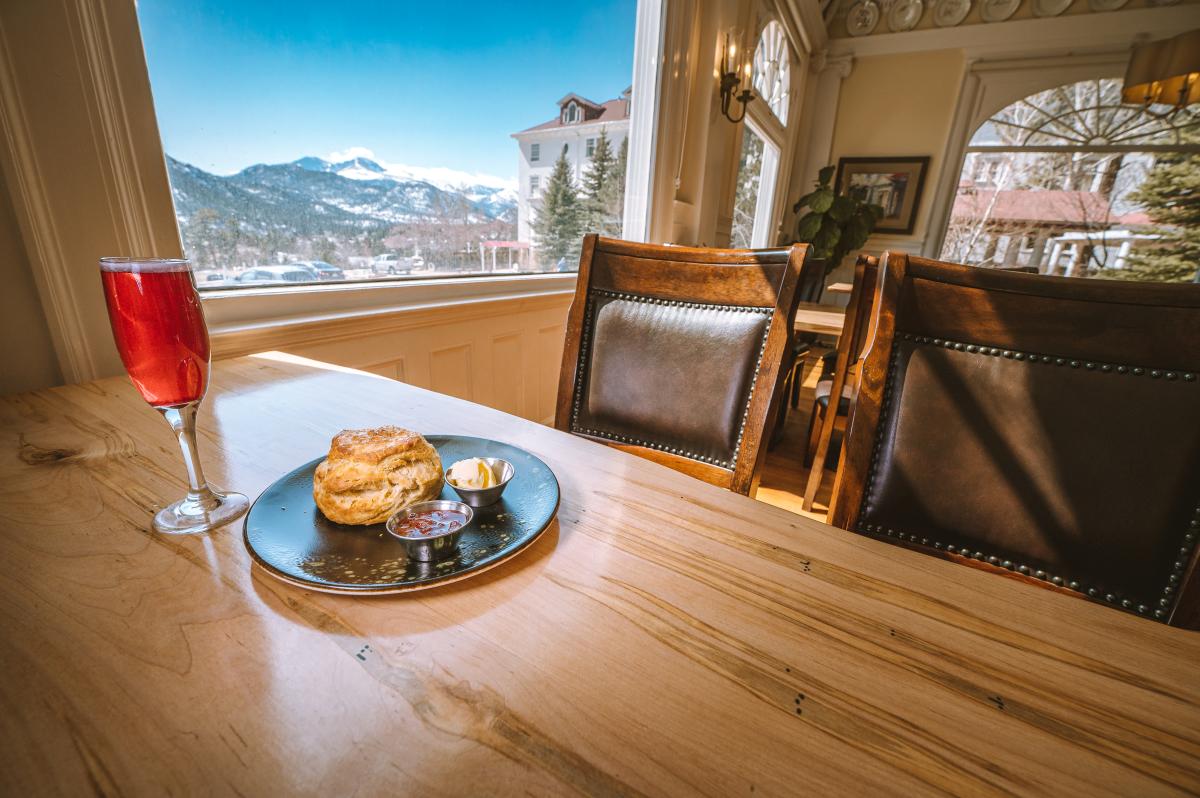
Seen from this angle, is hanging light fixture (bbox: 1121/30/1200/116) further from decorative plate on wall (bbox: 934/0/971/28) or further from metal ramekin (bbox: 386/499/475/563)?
metal ramekin (bbox: 386/499/475/563)

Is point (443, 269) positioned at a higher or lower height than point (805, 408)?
higher

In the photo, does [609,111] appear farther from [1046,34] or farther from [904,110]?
[1046,34]

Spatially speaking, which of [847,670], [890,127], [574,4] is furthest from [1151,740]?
[890,127]

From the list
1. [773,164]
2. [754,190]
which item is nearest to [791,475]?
[754,190]

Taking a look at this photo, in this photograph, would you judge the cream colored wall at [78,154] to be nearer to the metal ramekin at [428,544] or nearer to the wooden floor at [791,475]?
the metal ramekin at [428,544]

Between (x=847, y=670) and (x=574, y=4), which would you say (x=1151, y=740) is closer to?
(x=847, y=670)
